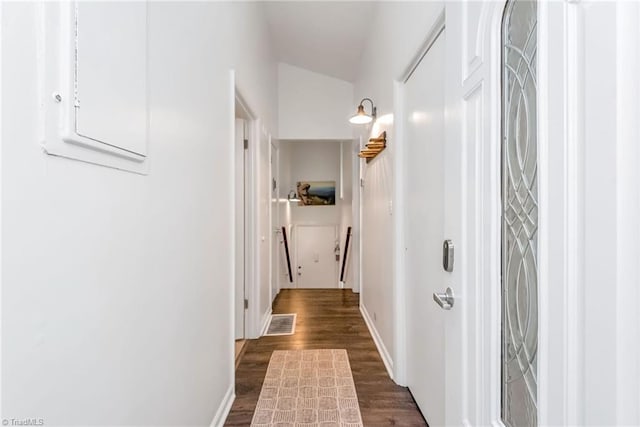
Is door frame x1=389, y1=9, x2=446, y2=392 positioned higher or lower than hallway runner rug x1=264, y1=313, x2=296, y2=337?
higher

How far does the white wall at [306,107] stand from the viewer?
4664 millimetres

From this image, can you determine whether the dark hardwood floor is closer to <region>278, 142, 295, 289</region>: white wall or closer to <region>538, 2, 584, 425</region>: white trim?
<region>278, 142, 295, 289</region>: white wall

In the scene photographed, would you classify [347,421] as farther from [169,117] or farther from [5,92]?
[5,92]

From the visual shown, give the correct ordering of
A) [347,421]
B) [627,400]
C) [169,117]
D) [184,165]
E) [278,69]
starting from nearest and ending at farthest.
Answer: [627,400], [169,117], [184,165], [347,421], [278,69]

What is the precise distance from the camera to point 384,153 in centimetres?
277

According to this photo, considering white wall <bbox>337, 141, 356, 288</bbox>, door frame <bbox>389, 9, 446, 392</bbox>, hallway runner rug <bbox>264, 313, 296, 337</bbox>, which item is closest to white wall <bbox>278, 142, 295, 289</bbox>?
white wall <bbox>337, 141, 356, 288</bbox>

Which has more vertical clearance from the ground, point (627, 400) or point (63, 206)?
point (63, 206)

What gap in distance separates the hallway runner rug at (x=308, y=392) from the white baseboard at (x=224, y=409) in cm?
16

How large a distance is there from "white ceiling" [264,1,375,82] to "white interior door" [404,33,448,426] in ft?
4.85

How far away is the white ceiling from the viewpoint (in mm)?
3201

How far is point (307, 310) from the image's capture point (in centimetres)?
421

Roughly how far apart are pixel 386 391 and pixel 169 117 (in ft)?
6.64

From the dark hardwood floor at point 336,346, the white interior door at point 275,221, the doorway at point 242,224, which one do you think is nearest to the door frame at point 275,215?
the white interior door at point 275,221

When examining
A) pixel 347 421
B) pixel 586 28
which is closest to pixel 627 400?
pixel 586 28
